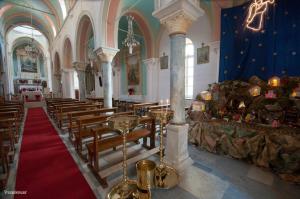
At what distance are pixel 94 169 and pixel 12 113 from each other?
3.91 metres

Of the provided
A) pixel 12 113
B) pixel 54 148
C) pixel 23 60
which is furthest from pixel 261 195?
pixel 23 60

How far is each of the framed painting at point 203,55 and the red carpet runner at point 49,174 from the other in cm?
622

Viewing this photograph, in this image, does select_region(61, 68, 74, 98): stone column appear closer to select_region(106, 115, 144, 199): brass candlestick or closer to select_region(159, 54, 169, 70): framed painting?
select_region(159, 54, 169, 70): framed painting

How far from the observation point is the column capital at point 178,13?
9.06 ft

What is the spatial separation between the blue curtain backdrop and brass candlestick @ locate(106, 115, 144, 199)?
420 cm

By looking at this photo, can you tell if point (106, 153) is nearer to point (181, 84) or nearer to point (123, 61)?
point (181, 84)

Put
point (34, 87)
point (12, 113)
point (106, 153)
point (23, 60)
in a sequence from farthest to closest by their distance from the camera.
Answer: point (23, 60)
point (34, 87)
point (12, 113)
point (106, 153)

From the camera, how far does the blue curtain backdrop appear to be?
3.56 metres

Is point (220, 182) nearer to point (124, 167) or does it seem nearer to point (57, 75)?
point (124, 167)

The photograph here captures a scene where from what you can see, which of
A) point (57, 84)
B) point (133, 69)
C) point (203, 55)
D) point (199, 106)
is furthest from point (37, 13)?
point (199, 106)

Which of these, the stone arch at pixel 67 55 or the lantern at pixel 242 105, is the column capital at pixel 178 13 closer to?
the lantern at pixel 242 105

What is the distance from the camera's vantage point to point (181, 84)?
3.10 meters

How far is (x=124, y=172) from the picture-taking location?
5.99 ft

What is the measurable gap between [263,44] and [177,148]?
3793mm
